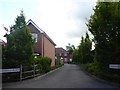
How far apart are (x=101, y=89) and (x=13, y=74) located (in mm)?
8964

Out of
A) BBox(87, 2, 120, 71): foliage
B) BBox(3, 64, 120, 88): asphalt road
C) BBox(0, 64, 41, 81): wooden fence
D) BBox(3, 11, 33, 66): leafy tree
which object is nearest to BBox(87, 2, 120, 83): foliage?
BBox(87, 2, 120, 71): foliage

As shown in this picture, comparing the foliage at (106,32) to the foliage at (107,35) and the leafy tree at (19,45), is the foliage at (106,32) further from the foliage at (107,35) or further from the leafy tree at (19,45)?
the leafy tree at (19,45)

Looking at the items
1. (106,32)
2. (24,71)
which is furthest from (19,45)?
(106,32)

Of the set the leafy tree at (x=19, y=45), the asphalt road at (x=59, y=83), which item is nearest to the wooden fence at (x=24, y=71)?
the leafy tree at (x=19, y=45)

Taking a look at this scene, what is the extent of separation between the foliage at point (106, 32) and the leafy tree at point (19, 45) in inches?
232

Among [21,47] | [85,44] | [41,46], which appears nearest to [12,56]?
[21,47]

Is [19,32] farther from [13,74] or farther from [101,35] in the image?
[101,35]

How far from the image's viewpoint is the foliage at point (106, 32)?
22422 millimetres

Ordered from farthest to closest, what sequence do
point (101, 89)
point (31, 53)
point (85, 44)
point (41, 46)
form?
point (85, 44)
point (41, 46)
point (31, 53)
point (101, 89)

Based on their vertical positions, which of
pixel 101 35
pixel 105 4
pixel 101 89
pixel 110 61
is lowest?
pixel 101 89

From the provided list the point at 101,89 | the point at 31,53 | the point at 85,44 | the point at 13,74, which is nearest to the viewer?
the point at 101,89

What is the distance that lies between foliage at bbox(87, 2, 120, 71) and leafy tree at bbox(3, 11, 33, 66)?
5.90 metres

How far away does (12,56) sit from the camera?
76.9 ft

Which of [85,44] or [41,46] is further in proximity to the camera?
[85,44]
